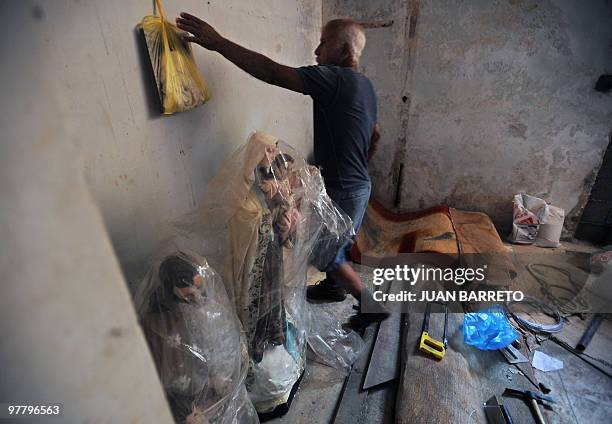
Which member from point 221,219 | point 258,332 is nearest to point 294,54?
Answer: point 221,219

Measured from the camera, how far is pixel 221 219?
3.55 ft

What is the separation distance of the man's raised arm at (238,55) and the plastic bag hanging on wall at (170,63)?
51mm

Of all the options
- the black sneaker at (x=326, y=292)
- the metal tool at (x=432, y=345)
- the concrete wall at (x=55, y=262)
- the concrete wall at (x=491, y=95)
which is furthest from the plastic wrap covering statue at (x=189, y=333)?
the concrete wall at (x=491, y=95)

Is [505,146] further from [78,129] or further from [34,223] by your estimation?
[34,223]

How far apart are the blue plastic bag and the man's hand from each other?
1849mm

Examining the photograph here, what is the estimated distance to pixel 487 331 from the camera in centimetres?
169

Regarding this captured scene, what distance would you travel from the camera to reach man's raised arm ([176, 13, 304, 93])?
104cm

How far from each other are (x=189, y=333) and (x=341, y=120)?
1.18 m

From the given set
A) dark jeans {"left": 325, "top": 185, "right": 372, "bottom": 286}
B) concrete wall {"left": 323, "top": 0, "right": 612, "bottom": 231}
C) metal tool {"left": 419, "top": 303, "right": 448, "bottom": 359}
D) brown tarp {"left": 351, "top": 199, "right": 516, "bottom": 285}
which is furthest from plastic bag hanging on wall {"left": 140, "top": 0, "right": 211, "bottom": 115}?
concrete wall {"left": 323, "top": 0, "right": 612, "bottom": 231}

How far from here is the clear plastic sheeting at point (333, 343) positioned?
5.28 ft

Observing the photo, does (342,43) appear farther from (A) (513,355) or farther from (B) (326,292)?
(A) (513,355)

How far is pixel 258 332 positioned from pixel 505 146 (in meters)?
2.61

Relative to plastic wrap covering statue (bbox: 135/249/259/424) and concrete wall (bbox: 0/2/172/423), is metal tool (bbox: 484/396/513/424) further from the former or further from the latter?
concrete wall (bbox: 0/2/172/423)

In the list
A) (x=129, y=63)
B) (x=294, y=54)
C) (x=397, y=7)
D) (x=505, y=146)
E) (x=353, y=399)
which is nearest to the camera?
(x=129, y=63)
